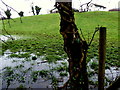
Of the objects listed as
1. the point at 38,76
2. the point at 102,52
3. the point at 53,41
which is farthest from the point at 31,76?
the point at 53,41

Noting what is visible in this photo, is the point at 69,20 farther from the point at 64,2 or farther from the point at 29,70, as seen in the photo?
the point at 29,70

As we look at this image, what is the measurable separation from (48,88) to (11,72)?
1884 millimetres

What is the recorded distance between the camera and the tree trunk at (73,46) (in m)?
1.73

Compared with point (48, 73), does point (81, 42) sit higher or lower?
higher

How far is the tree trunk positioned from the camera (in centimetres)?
173

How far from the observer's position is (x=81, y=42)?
1.89 meters

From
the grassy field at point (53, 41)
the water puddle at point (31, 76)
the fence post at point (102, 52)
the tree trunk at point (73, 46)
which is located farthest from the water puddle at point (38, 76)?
the tree trunk at point (73, 46)

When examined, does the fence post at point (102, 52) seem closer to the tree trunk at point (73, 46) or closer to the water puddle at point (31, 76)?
the tree trunk at point (73, 46)

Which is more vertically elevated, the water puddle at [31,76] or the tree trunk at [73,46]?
the tree trunk at [73,46]

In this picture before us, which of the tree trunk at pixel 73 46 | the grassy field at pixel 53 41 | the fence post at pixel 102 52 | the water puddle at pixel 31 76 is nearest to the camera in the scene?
the tree trunk at pixel 73 46

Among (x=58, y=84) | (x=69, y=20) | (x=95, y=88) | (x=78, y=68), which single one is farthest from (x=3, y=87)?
(x=69, y=20)

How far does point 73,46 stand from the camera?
1854 millimetres

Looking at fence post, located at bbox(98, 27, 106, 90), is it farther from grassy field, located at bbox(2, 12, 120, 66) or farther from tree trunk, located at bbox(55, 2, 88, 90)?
tree trunk, located at bbox(55, 2, 88, 90)

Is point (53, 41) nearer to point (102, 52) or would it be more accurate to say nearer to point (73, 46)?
point (102, 52)
